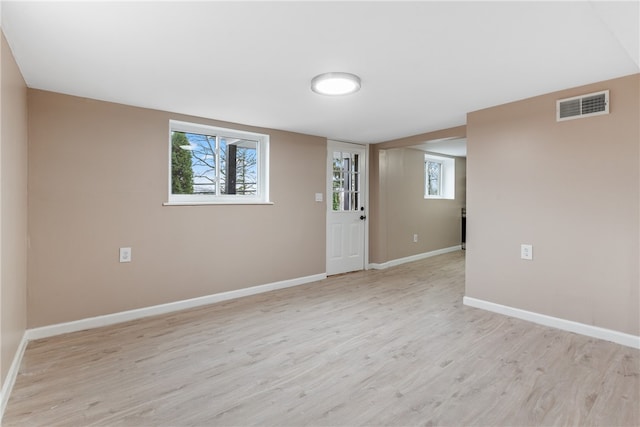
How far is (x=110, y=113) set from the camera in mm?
3016

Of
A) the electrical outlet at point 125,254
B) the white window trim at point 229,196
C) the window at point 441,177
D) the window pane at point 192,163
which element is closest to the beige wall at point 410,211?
the window at point 441,177

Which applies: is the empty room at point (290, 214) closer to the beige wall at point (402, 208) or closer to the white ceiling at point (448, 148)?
the beige wall at point (402, 208)

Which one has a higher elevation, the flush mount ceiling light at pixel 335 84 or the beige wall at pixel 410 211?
the flush mount ceiling light at pixel 335 84

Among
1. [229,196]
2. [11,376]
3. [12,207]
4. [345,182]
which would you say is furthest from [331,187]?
[11,376]

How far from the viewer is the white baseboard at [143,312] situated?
2736 millimetres

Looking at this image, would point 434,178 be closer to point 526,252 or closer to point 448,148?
point 448,148

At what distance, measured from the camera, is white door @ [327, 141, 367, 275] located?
16.1 ft

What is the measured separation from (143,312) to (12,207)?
1.52 meters

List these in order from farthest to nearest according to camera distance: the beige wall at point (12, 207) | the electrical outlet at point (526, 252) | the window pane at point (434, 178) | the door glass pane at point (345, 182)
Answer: the window pane at point (434, 178) < the door glass pane at point (345, 182) < the electrical outlet at point (526, 252) < the beige wall at point (12, 207)

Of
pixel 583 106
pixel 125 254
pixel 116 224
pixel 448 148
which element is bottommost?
pixel 125 254

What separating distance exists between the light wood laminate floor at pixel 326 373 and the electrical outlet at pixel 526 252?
0.60 meters

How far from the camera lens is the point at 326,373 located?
2.14 meters

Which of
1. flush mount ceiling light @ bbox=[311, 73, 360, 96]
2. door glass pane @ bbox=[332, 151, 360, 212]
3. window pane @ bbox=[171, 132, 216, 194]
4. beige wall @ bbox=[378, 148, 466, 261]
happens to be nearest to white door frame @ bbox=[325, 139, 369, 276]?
door glass pane @ bbox=[332, 151, 360, 212]

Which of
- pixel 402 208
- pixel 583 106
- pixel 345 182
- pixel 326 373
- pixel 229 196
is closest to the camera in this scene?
pixel 326 373
